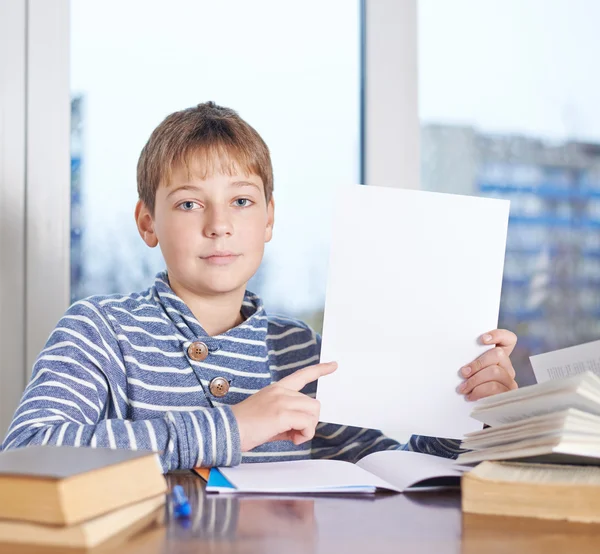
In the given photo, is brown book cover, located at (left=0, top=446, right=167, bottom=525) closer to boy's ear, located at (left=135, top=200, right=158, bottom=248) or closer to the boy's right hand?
the boy's right hand

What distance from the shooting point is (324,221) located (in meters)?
1.60

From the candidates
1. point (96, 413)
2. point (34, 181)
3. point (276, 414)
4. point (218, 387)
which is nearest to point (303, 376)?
point (276, 414)

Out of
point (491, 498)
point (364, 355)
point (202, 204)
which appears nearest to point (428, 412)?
point (364, 355)

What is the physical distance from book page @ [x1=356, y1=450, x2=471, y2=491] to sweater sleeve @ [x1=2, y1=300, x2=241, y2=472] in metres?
0.18

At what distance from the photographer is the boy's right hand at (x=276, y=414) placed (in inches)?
35.6

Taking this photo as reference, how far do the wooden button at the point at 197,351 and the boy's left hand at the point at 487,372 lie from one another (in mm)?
377

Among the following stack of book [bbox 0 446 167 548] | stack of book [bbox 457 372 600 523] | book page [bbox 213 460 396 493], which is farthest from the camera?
book page [bbox 213 460 396 493]

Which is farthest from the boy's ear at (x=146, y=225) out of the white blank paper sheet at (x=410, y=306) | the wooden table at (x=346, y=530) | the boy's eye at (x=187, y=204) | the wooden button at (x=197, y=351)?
the wooden table at (x=346, y=530)

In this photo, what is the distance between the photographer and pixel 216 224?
1.13 metres

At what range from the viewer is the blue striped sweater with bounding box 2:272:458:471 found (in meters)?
0.88

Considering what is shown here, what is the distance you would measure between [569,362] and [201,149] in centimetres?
62

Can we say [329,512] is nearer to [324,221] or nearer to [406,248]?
[406,248]

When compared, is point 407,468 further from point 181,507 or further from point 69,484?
point 69,484

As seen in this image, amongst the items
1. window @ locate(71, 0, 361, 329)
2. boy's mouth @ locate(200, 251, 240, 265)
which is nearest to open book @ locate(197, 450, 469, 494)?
boy's mouth @ locate(200, 251, 240, 265)
